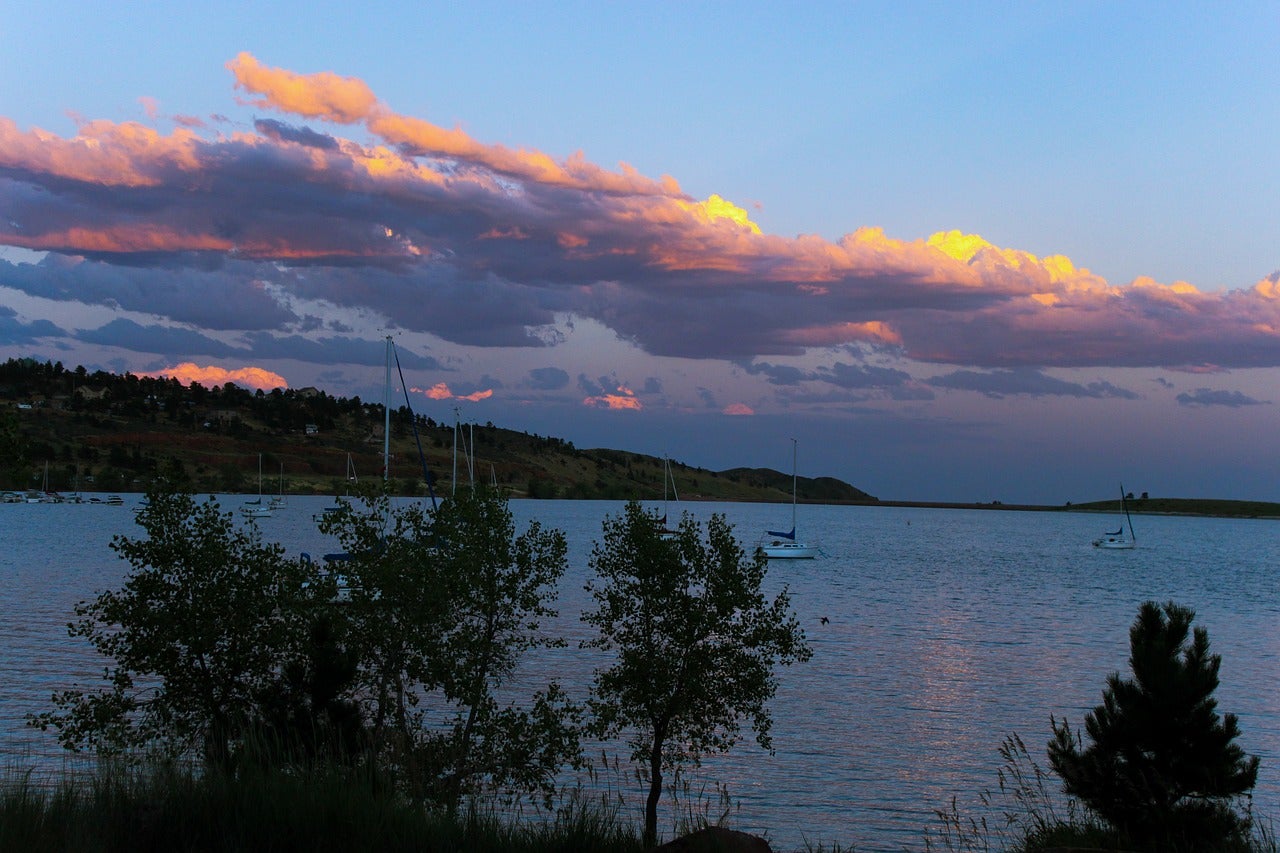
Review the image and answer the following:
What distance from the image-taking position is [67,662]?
3816 centimetres

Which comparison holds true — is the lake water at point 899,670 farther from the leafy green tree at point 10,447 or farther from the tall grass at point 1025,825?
the leafy green tree at point 10,447

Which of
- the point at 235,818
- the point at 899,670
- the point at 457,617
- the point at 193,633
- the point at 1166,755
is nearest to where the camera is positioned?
the point at 235,818

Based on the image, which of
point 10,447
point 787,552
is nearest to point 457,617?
point 10,447

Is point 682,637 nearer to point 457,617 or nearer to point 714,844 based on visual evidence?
point 457,617

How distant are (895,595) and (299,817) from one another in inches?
2847

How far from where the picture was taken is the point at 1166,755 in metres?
15.4

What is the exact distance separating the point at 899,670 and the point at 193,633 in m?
33.7

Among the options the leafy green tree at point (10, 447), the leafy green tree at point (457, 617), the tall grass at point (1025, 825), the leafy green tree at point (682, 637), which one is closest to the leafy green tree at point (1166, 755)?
the tall grass at point (1025, 825)

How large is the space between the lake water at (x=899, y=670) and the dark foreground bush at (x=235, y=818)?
8216 mm

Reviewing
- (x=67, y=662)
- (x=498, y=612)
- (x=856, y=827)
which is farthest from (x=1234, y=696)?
(x=67, y=662)

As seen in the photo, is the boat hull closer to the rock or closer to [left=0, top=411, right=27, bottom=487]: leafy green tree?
[left=0, top=411, right=27, bottom=487]: leafy green tree

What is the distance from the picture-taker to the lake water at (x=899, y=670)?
25.9m

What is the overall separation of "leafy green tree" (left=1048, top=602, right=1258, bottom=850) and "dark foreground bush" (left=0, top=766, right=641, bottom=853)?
8560 millimetres

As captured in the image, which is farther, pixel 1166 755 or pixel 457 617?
pixel 457 617
